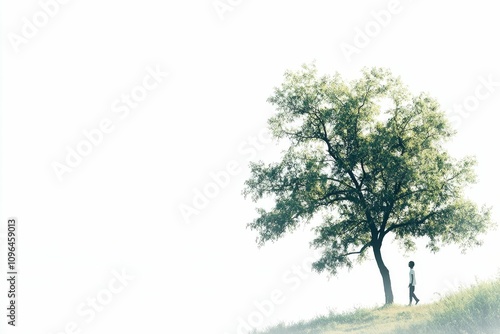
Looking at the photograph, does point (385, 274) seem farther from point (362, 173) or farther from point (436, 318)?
point (436, 318)

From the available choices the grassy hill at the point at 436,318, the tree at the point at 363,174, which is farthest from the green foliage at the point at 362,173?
the grassy hill at the point at 436,318

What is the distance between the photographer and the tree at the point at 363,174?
109 ft

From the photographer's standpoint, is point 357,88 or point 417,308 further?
point 357,88

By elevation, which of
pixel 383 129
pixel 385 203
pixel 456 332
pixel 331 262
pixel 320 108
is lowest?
pixel 456 332

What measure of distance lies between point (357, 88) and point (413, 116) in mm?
3820

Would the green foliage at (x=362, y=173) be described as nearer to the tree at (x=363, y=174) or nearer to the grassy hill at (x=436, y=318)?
the tree at (x=363, y=174)

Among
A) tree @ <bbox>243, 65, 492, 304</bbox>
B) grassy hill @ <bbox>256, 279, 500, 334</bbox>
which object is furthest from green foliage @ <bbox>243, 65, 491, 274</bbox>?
grassy hill @ <bbox>256, 279, 500, 334</bbox>

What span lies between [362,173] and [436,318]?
44.8ft

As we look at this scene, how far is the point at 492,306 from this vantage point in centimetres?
1980

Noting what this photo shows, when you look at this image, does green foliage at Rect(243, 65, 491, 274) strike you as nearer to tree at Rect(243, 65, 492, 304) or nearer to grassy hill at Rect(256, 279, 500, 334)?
tree at Rect(243, 65, 492, 304)

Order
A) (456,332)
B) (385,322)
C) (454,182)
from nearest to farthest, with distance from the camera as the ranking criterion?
(456,332) < (385,322) < (454,182)

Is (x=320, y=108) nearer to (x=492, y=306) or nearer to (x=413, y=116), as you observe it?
(x=413, y=116)

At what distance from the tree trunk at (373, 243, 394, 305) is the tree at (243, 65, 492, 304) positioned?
0.20 feet

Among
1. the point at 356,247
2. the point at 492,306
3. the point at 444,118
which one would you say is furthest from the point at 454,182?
the point at 492,306
